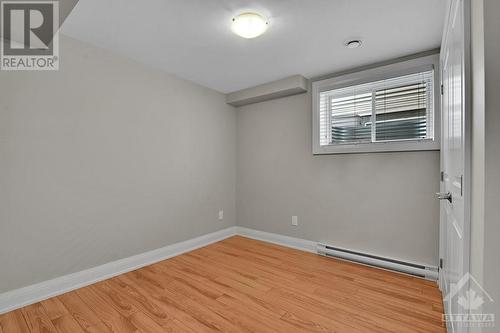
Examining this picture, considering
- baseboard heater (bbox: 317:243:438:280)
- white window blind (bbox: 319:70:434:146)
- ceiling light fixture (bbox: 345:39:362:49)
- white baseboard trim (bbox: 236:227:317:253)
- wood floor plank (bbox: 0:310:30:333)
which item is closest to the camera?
wood floor plank (bbox: 0:310:30:333)

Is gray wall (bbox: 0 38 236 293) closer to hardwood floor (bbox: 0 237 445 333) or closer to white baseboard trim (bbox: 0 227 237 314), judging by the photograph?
white baseboard trim (bbox: 0 227 237 314)

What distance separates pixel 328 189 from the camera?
10.3 ft

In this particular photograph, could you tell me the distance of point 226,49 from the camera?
2.52 m

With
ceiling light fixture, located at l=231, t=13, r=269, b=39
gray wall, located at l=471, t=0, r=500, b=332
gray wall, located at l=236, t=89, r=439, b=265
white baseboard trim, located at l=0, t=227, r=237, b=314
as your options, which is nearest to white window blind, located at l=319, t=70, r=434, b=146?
gray wall, located at l=236, t=89, r=439, b=265

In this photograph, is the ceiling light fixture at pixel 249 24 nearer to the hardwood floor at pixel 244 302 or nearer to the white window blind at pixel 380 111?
the white window blind at pixel 380 111

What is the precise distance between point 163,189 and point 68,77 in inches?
59.5

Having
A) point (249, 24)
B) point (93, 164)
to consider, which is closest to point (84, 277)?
point (93, 164)

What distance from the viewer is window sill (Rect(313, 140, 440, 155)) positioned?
245cm

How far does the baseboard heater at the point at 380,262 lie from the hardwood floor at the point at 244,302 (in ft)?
0.25

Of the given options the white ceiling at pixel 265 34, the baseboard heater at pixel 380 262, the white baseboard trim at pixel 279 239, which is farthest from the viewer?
the white baseboard trim at pixel 279 239

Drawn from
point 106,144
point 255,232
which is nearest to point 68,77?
point 106,144

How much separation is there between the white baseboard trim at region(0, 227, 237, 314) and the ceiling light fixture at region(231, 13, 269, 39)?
261 centimetres

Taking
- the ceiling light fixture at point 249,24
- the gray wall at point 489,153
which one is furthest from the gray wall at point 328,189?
the gray wall at point 489,153

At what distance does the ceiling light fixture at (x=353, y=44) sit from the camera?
232 centimetres
